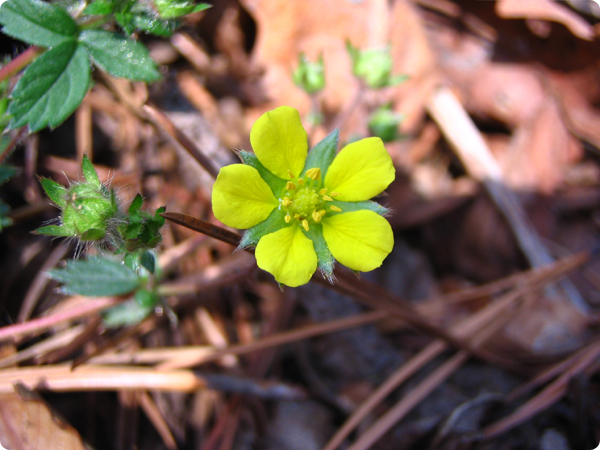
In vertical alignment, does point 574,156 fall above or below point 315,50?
below

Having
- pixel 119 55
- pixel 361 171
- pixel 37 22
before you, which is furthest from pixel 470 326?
pixel 37 22

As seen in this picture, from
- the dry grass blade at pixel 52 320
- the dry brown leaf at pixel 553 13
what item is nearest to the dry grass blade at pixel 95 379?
the dry grass blade at pixel 52 320

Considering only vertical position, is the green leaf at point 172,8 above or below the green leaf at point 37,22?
below

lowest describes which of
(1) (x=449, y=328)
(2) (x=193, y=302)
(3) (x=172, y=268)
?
(1) (x=449, y=328)

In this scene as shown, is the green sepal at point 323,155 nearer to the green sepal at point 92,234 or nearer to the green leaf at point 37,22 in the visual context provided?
the green sepal at point 92,234

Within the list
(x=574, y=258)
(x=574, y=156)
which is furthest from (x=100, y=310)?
(x=574, y=156)

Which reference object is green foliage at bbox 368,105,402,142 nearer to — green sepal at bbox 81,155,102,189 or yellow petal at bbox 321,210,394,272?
yellow petal at bbox 321,210,394,272

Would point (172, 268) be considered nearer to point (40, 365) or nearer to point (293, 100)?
point (40, 365)
